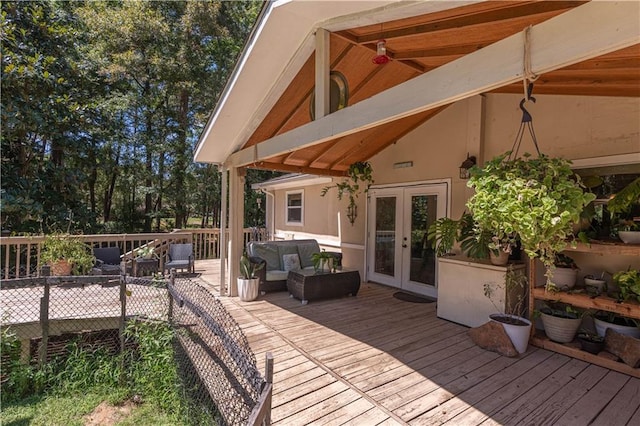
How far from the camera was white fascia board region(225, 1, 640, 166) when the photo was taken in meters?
1.48

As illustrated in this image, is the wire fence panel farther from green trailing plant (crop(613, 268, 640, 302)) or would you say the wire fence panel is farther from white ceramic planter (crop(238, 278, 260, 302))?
green trailing plant (crop(613, 268, 640, 302))

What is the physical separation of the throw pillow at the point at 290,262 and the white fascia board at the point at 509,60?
12.0 feet

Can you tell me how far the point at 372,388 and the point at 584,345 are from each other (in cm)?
250

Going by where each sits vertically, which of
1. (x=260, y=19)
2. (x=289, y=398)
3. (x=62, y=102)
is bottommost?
(x=289, y=398)

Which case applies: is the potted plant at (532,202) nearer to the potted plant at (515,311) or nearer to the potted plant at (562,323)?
the potted plant at (515,311)

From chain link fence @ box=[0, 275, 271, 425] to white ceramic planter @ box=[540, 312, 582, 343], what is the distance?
353 cm

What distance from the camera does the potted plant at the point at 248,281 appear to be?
5328 mm

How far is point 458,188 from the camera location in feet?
16.8

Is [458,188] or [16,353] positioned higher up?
[458,188]

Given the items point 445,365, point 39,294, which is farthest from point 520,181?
point 39,294

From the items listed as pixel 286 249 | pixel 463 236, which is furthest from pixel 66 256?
pixel 463 236

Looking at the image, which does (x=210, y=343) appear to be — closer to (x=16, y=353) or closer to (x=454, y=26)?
(x=16, y=353)

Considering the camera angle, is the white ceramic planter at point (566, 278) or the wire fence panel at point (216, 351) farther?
the white ceramic planter at point (566, 278)

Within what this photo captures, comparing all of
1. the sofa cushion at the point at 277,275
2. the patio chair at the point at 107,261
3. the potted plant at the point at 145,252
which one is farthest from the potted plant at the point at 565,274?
the potted plant at the point at 145,252
